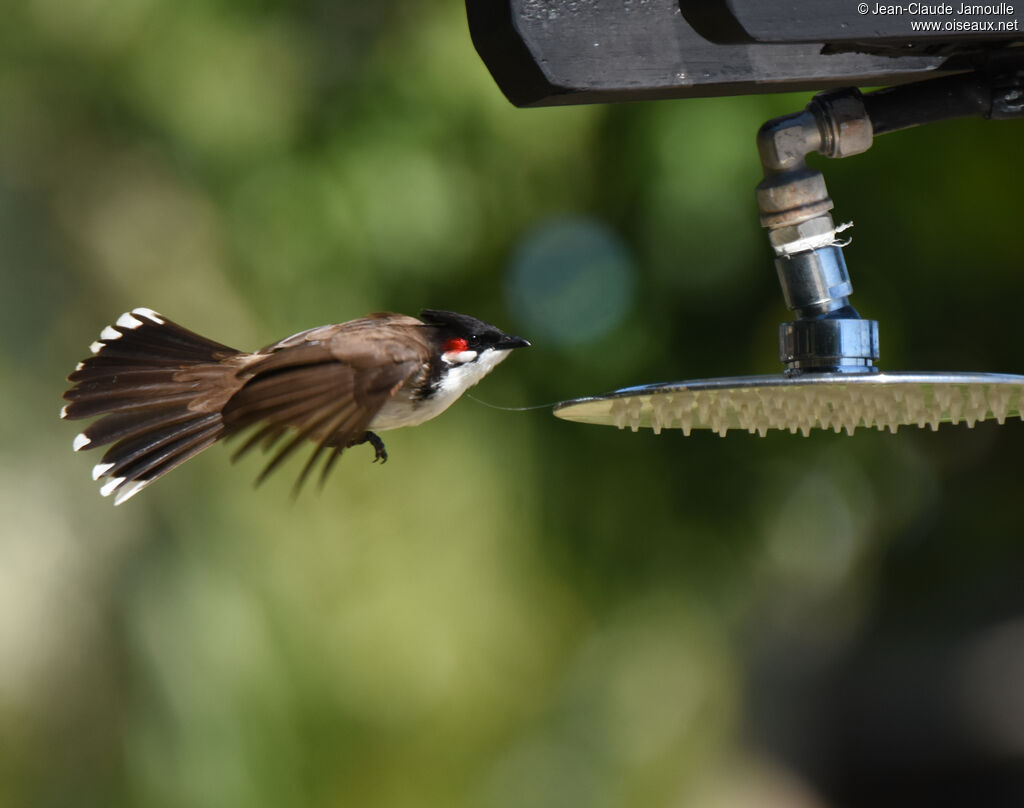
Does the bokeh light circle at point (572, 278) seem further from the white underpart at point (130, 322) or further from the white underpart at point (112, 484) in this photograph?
the white underpart at point (112, 484)

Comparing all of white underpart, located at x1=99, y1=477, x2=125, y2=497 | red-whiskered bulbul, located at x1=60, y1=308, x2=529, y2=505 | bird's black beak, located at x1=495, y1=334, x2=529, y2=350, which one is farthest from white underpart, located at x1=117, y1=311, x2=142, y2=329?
bird's black beak, located at x1=495, y1=334, x2=529, y2=350

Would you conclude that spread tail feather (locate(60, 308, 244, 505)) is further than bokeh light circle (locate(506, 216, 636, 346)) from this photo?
No

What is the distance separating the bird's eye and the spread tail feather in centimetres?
29

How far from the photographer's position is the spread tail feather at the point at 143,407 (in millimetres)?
1715

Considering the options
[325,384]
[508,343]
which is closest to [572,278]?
[508,343]

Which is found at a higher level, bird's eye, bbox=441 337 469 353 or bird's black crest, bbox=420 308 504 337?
bird's black crest, bbox=420 308 504 337

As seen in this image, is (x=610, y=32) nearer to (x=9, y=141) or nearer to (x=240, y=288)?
(x=240, y=288)

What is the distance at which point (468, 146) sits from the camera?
4.32 meters

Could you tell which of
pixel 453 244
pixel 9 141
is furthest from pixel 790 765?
pixel 9 141

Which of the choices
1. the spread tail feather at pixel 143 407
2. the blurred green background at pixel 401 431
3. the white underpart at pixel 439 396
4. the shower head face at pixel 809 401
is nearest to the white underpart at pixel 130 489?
the spread tail feather at pixel 143 407

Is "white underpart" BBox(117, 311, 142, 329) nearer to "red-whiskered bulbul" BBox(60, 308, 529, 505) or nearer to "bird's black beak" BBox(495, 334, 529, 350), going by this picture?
"red-whiskered bulbul" BBox(60, 308, 529, 505)

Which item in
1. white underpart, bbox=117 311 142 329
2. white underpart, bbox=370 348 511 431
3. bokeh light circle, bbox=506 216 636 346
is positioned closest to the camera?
white underpart, bbox=370 348 511 431

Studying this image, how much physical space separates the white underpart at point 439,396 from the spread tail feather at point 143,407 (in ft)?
0.75

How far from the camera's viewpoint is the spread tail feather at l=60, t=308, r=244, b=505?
171 centimetres
